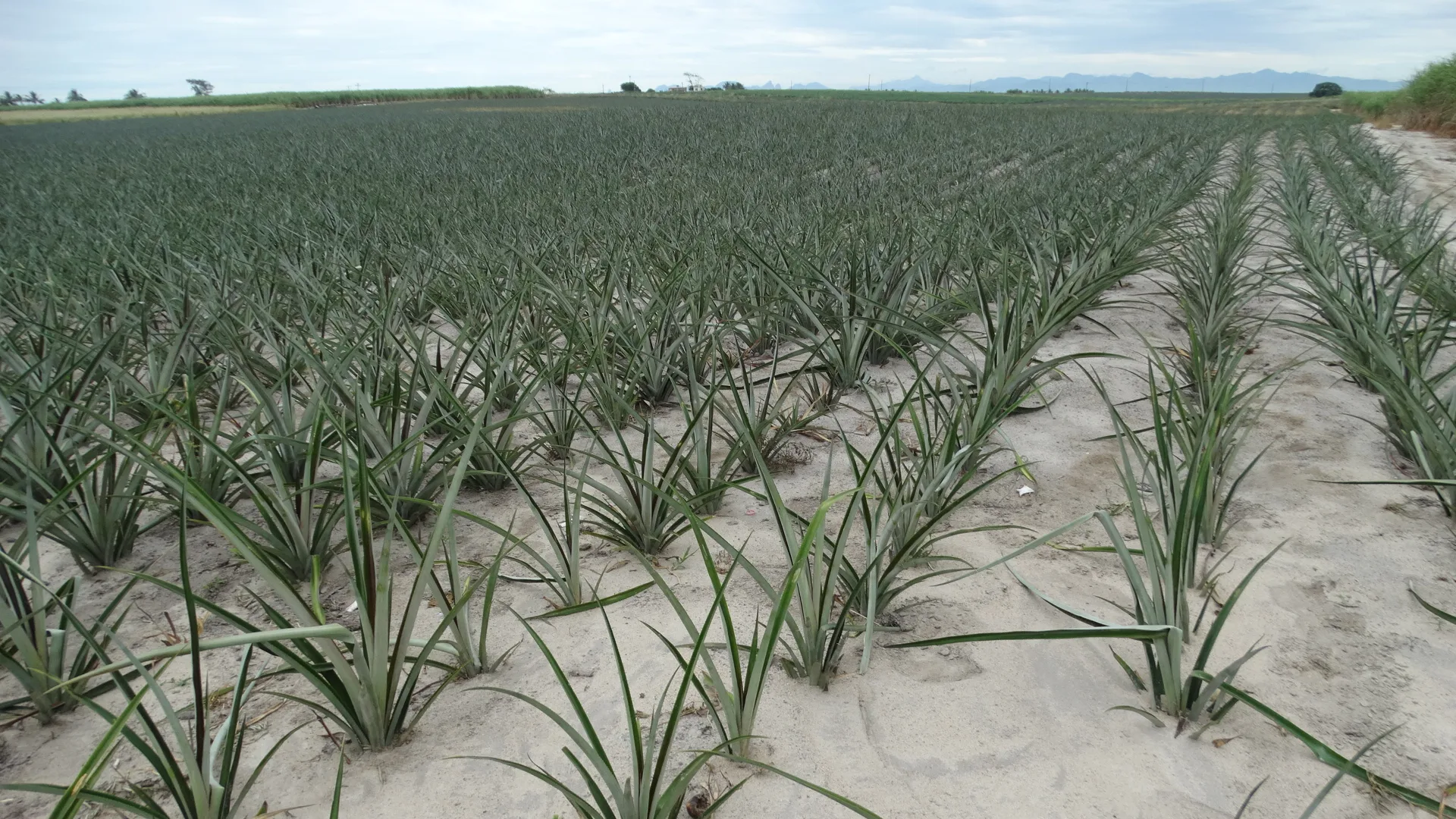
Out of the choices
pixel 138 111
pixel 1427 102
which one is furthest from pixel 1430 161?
pixel 138 111

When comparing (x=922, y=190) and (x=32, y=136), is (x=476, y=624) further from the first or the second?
(x=32, y=136)

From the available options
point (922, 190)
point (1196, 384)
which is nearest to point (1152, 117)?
point (922, 190)

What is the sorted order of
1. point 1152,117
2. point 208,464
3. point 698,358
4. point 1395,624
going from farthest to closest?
point 1152,117 → point 698,358 → point 208,464 → point 1395,624

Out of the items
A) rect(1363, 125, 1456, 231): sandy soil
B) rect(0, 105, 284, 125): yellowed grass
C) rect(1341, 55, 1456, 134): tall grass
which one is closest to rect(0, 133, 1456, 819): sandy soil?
rect(1363, 125, 1456, 231): sandy soil

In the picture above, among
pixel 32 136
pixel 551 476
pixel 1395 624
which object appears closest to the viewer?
pixel 1395 624

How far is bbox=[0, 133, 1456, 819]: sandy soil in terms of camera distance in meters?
1.11

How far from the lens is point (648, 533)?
169cm

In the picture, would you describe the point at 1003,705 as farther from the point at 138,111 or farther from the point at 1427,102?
the point at 138,111

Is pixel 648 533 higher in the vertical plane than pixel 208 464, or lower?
lower

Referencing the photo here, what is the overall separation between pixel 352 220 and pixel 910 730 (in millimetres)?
4663

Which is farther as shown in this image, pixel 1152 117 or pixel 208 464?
pixel 1152 117

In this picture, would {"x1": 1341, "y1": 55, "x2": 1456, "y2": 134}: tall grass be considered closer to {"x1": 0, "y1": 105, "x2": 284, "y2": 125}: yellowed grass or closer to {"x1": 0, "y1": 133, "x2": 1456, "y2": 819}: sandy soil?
{"x1": 0, "y1": 133, "x2": 1456, "y2": 819}: sandy soil

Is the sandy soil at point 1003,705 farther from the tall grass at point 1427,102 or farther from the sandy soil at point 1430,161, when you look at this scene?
the tall grass at point 1427,102

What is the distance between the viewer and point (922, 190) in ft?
19.7
